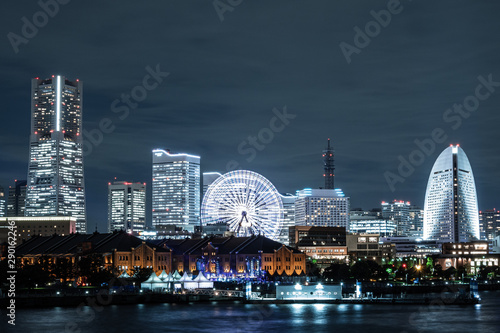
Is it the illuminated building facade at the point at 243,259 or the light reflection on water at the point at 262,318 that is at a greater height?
the illuminated building facade at the point at 243,259

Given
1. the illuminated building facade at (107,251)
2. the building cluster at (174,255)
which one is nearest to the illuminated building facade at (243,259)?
the building cluster at (174,255)

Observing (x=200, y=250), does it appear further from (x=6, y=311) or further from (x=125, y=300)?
(x=6, y=311)

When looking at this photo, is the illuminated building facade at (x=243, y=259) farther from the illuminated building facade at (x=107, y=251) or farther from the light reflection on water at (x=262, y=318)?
the light reflection on water at (x=262, y=318)

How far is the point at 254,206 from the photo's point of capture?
648 ft

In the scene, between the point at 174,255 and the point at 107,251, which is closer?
the point at 107,251

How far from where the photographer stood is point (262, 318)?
11062 cm

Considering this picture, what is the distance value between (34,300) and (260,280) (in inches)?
2397

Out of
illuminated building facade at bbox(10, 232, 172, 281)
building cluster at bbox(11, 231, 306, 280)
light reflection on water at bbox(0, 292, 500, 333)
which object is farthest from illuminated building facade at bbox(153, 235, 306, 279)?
light reflection on water at bbox(0, 292, 500, 333)

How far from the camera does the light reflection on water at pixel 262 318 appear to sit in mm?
99688

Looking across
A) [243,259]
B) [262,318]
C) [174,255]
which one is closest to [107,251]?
[174,255]

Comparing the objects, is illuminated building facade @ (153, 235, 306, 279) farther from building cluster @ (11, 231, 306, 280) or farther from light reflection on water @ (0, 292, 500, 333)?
light reflection on water @ (0, 292, 500, 333)

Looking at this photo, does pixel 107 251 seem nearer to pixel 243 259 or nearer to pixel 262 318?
pixel 243 259

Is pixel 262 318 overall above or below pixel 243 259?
below

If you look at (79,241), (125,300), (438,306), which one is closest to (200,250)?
(79,241)
